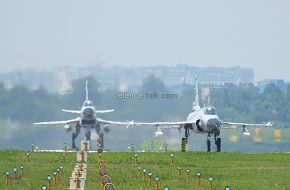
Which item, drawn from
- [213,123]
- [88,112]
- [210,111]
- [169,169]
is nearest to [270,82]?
[88,112]

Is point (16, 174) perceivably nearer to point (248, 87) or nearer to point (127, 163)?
point (127, 163)

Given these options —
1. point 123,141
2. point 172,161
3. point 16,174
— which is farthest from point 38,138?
point 16,174

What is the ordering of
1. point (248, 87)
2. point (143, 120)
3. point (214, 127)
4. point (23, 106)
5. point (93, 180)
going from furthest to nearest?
point (248, 87) → point (143, 120) → point (23, 106) → point (214, 127) → point (93, 180)

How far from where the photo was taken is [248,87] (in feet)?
530

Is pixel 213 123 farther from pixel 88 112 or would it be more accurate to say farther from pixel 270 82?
pixel 270 82

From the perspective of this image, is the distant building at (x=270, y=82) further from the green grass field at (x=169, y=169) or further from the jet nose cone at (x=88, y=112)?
the green grass field at (x=169, y=169)

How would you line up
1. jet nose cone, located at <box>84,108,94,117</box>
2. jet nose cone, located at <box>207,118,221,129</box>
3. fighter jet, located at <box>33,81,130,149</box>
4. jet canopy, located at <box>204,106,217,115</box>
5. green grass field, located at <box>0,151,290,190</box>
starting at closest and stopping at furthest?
green grass field, located at <box>0,151,290,190</box>
jet nose cone, located at <box>207,118,221,129</box>
jet canopy, located at <box>204,106,217,115</box>
jet nose cone, located at <box>84,108,94,117</box>
fighter jet, located at <box>33,81,130,149</box>

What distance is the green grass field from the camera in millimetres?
42281

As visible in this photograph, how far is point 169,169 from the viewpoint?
50.4 metres

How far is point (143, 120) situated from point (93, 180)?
70159 mm

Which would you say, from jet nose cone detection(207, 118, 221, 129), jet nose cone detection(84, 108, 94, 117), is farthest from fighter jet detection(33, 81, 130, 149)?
jet nose cone detection(207, 118, 221, 129)

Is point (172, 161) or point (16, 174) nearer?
point (16, 174)

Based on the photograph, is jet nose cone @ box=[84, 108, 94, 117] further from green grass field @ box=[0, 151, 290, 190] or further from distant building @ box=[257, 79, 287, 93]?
distant building @ box=[257, 79, 287, 93]

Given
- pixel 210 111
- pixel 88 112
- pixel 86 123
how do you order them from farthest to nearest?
1. pixel 86 123
2. pixel 88 112
3. pixel 210 111
